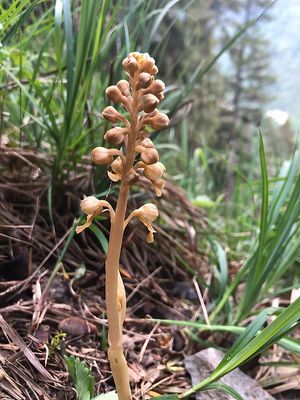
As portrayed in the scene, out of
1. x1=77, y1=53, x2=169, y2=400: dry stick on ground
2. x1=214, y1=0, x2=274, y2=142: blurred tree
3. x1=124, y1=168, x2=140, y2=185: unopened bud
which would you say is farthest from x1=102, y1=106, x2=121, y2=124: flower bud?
x1=214, y1=0, x2=274, y2=142: blurred tree

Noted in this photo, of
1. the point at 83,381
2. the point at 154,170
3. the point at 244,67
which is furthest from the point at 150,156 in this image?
the point at 244,67

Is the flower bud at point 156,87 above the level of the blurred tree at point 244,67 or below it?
below

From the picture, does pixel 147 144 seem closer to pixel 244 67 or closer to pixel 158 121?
pixel 158 121

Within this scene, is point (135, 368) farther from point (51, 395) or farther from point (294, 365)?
point (294, 365)

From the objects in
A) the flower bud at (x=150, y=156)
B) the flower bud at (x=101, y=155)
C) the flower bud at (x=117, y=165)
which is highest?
the flower bud at (x=150, y=156)

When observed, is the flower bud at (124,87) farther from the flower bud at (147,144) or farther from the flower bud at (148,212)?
the flower bud at (148,212)

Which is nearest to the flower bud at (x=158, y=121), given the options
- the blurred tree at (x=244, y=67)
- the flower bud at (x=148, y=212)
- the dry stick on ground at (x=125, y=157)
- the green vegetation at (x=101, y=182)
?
the dry stick on ground at (x=125, y=157)

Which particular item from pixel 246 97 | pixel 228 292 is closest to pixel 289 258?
pixel 228 292
